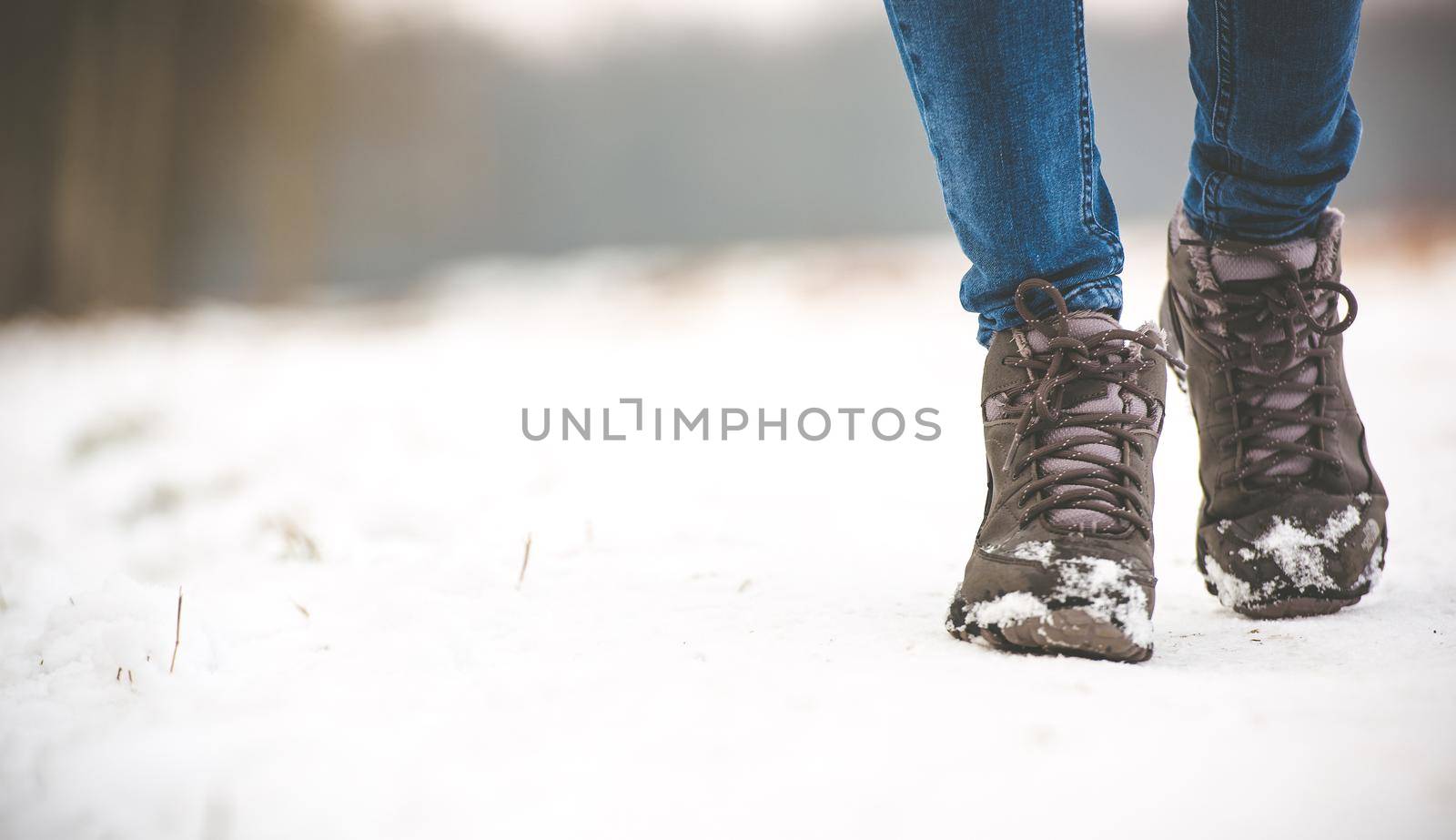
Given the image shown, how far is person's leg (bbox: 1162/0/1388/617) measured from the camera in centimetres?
78

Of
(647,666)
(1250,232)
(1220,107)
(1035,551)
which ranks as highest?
(1220,107)

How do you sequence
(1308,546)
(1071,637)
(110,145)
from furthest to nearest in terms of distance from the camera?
(110,145)
(1308,546)
(1071,637)

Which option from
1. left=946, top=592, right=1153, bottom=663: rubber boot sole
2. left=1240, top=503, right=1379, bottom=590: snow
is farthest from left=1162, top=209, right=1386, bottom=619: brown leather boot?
left=946, top=592, right=1153, bottom=663: rubber boot sole

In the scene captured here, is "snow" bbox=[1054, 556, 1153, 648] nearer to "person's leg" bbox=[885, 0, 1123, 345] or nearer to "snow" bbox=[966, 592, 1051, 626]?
"snow" bbox=[966, 592, 1051, 626]

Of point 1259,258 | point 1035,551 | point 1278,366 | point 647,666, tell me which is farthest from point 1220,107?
point 647,666

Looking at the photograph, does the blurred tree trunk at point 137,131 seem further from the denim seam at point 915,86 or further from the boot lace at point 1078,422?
the boot lace at point 1078,422

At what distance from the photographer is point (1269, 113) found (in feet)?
2.60

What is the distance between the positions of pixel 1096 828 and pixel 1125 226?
6157 millimetres

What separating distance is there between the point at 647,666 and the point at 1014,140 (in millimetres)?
526

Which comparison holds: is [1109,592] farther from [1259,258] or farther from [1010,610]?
[1259,258]

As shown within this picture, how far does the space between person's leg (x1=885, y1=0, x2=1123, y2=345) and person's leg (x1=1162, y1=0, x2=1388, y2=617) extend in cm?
18

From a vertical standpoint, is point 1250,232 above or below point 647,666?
above

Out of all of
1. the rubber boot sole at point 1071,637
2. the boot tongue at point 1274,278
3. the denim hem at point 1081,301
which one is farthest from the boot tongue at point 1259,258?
the rubber boot sole at point 1071,637

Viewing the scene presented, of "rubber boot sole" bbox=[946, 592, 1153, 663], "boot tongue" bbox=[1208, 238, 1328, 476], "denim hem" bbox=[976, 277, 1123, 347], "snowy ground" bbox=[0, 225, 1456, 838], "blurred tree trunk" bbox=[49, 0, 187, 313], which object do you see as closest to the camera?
"snowy ground" bbox=[0, 225, 1456, 838]
